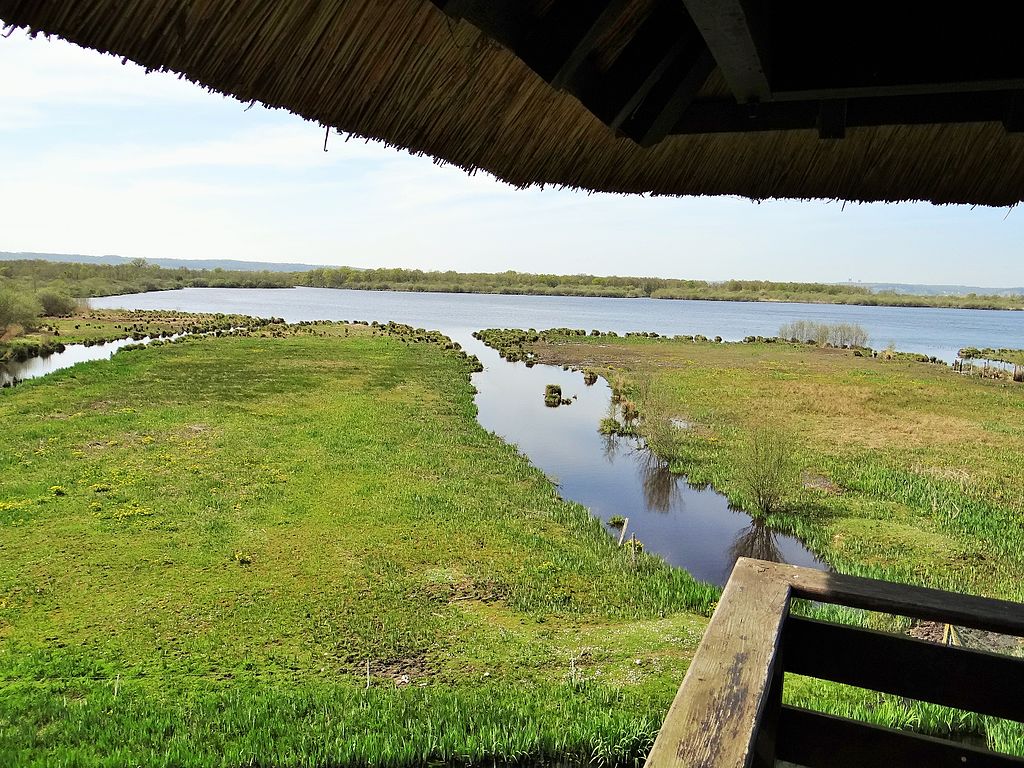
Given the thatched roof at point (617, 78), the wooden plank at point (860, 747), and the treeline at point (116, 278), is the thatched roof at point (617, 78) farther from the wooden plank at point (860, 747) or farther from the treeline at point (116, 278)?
the treeline at point (116, 278)

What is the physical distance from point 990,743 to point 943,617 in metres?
5.15

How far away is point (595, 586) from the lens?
8.92 metres

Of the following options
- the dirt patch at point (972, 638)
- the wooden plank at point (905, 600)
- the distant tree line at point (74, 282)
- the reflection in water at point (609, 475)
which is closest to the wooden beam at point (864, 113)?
→ the wooden plank at point (905, 600)

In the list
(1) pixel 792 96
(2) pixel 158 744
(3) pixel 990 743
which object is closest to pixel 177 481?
(2) pixel 158 744

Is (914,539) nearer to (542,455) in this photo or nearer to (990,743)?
(990,743)

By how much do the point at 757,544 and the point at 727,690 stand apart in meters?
11.1

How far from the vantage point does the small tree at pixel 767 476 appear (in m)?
12.8

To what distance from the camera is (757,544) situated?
450 inches

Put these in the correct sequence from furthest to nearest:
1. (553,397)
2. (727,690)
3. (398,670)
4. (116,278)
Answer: (116,278), (553,397), (398,670), (727,690)

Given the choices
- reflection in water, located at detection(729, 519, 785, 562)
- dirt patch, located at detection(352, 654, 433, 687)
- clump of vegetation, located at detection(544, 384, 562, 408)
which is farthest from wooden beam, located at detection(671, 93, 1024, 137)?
clump of vegetation, located at detection(544, 384, 562, 408)

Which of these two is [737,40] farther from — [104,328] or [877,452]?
[104,328]

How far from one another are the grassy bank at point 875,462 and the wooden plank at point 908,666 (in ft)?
15.6

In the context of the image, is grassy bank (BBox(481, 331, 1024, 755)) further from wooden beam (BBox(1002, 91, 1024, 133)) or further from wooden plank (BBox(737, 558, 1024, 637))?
wooden beam (BBox(1002, 91, 1024, 133))

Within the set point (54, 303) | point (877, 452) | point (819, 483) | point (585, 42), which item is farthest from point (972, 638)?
point (54, 303)
